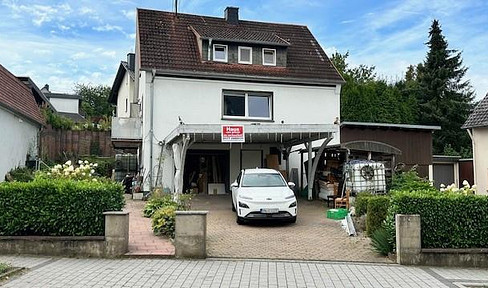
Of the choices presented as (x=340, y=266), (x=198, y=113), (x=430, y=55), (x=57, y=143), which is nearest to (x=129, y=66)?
(x=57, y=143)

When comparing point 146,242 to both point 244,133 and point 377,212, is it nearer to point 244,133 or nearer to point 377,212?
point 377,212

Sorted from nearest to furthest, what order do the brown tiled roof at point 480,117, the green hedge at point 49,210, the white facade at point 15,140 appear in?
the green hedge at point 49,210 < the white facade at point 15,140 < the brown tiled roof at point 480,117

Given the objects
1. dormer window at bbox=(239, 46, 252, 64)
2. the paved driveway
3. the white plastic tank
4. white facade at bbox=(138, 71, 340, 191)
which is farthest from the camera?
dormer window at bbox=(239, 46, 252, 64)

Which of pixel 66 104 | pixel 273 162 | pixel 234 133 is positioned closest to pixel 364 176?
pixel 273 162

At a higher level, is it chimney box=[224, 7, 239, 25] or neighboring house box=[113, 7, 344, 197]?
chimney box=[224, 7, 239, 25]

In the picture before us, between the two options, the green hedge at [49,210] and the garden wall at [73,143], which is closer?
the green hedge at [49,210]

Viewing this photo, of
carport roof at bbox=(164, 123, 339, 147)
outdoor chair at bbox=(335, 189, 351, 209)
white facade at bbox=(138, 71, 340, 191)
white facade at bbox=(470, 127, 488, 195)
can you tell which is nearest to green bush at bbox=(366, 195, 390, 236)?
outdoor chair at bbox=(335, 189, 351, 209)

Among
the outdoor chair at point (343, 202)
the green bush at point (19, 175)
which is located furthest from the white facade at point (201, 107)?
the outdoor chair at point (343, 202)

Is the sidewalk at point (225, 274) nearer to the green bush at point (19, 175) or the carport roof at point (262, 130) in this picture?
the carport roof at point (262, 130)

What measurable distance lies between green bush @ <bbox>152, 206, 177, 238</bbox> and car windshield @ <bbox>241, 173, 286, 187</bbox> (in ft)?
12.0

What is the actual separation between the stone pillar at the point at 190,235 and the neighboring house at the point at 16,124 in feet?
40.3

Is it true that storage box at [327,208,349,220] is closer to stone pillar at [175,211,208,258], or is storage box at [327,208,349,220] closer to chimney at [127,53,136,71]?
stone pillar at [175,211,208,258]

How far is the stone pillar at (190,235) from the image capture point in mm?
8844

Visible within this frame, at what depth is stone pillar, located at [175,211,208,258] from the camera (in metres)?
8.84
